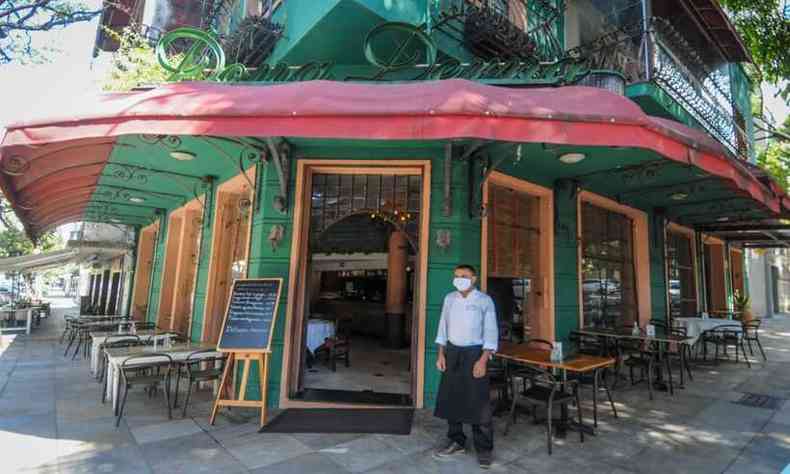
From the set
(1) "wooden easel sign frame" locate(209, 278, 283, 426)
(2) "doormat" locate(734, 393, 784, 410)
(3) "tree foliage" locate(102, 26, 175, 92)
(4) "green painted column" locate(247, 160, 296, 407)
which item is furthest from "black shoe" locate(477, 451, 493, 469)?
(3) "tree foliage" locate(102, 26, 175, 92)

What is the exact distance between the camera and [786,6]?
22.2 ft

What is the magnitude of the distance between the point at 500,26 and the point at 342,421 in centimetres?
597

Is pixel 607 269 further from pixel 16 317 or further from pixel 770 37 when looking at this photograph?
pixel 16 317

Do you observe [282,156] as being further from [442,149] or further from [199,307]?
[199,307]

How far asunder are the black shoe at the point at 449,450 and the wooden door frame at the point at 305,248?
1217 mm

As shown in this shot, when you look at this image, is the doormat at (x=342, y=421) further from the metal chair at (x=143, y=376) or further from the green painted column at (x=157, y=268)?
the green painted column at (x=157, y=268)

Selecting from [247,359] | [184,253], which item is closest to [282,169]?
[247,359]

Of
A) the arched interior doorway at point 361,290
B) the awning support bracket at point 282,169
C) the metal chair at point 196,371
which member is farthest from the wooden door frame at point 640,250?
the metal chair at point 196,371

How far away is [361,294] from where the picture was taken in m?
13.0

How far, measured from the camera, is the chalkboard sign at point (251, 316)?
4516 millimetres

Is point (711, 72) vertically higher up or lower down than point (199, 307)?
higher up

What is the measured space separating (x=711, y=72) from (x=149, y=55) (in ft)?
41.9

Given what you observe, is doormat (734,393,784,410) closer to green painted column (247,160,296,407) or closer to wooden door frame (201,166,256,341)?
green painted column (247,160,296,407)

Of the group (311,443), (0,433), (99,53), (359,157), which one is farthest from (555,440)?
(99,53)
